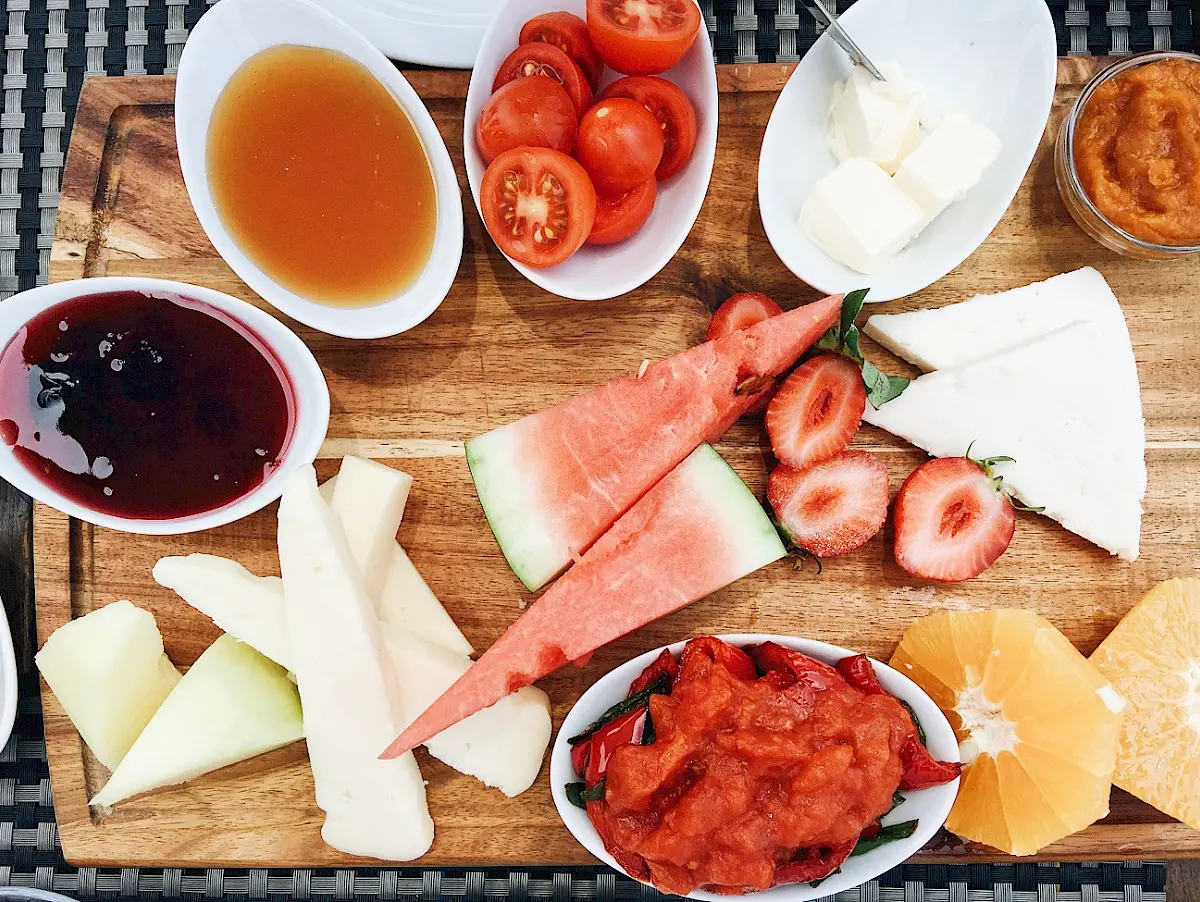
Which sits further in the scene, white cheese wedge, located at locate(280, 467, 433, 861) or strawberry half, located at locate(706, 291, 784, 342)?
strawberry half, located at locate(706, 291, 784, 342)

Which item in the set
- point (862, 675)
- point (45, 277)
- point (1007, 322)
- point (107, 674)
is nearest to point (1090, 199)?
point (1007, 322)

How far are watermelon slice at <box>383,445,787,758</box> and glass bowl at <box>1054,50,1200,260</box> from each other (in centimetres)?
93

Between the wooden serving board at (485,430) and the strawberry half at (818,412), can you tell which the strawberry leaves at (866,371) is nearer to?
the strawberry half at (818,412)

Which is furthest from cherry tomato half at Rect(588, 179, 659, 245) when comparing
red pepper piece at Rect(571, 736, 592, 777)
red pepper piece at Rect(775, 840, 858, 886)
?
red pepper piece at Rect(775, 840, 858, 886)

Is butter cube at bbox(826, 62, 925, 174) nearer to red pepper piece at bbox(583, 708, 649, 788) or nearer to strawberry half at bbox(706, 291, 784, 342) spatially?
strawberry half at bbox(706, 291, 784, 342)

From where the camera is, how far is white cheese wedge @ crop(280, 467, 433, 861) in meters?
1.83

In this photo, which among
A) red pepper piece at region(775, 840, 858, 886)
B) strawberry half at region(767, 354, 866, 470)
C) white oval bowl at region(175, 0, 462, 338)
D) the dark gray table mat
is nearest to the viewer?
red pepper piece at region(775, 840, 858, 886)

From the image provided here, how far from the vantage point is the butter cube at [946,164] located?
6.14 feet

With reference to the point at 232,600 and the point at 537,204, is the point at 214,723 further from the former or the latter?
the point at 537,204

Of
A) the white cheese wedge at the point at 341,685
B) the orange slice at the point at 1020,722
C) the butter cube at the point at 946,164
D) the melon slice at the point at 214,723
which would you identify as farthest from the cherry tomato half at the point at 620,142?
the melon slice at the point at 214,723

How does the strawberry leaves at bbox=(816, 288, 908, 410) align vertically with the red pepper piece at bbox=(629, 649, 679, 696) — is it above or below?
above

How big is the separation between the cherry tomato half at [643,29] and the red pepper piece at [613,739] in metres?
1.24

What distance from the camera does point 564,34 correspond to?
1.86 meters

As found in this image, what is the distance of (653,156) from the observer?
5.84 ft
